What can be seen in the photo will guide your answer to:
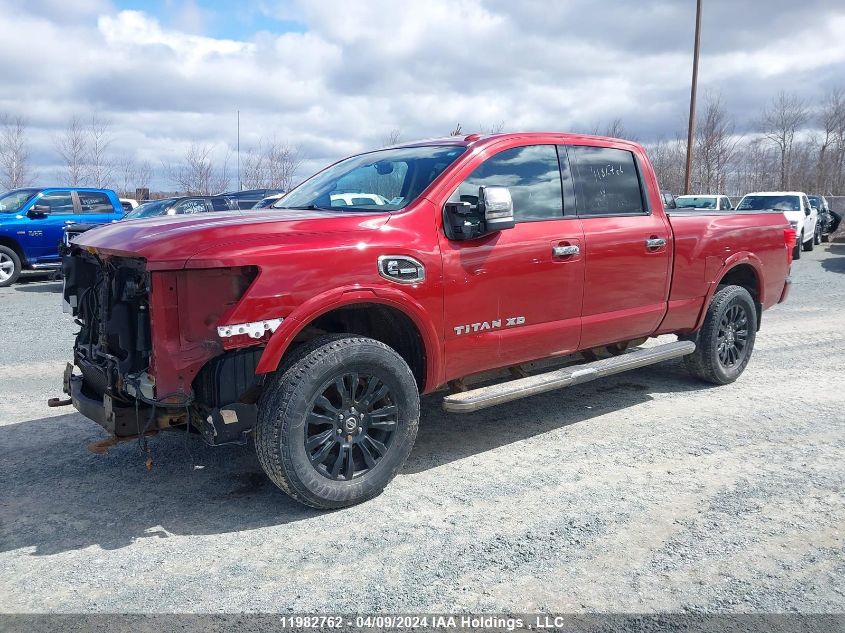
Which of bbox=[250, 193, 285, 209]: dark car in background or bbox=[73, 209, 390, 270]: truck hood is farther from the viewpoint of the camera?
bbox=[250, 193, 285, 209]: dark car in background

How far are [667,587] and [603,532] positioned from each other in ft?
1.75

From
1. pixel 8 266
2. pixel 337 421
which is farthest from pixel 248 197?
pixel 337 421

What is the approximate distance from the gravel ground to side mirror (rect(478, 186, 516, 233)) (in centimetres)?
151

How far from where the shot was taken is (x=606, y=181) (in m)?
5.32

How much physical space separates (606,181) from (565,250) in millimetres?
900

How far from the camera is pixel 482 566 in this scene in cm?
327

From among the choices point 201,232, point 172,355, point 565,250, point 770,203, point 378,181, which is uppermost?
point 770,203

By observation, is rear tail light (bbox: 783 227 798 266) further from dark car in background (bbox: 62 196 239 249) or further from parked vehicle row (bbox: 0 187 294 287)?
dark car in background (bbox: 62 196 239 249)

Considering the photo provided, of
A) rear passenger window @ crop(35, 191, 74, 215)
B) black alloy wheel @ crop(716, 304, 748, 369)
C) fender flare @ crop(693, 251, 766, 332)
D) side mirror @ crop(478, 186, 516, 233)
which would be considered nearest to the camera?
side mirror @ crop(478, 186, 516, 233)

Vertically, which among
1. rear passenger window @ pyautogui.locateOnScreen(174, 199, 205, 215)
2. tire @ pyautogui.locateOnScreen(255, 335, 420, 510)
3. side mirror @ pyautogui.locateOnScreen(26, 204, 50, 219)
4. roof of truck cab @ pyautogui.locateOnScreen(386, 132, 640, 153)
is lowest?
tire @ pyautogui.locateOnScreen(255, 335, 420, 510)

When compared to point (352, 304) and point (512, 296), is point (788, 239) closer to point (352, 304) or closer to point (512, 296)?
point (512, 296)

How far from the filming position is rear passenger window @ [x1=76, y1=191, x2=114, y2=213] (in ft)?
49.4

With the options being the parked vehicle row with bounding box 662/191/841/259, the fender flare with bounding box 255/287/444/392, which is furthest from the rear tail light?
the parked vehicle row with bounding box 662/191/841/259

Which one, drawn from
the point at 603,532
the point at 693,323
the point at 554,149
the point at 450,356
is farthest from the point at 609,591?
the point at 693,323
